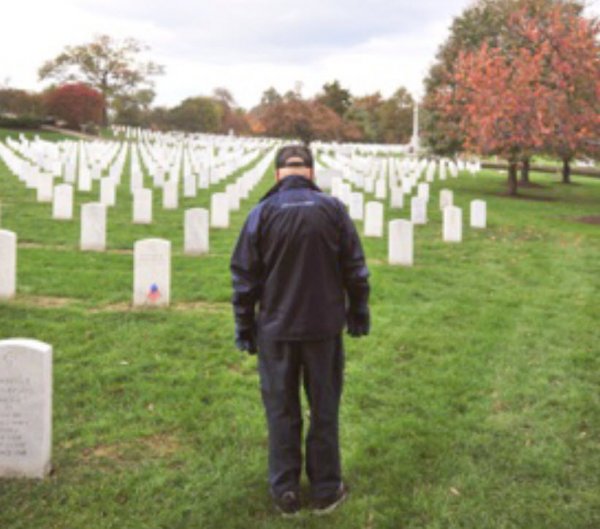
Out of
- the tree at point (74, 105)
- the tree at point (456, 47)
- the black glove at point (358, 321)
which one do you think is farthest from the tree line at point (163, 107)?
the black glove at point (358, 321)

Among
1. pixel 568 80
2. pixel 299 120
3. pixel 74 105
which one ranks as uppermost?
pixel 74 105

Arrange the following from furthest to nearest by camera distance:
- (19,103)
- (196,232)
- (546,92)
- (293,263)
Result: (19,103)
(546,92)
(196,232)
(293,263)

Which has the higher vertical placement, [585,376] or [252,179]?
[252,179]

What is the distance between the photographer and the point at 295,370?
3949 millimetres

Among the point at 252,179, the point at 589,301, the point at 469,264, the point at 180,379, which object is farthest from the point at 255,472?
the point at 252,179

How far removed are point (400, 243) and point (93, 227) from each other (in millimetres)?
5077

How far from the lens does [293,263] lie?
3791mm

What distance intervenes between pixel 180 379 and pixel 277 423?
7.49 ft

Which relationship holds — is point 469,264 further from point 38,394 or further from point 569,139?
point 38,394

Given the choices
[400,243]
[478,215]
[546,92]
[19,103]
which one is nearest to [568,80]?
[546,92]

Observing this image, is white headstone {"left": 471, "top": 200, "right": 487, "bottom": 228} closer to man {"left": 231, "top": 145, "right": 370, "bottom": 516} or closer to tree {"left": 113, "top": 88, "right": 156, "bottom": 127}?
man {"left": 231, "top": 145, "right": 370, "bottom": 516}

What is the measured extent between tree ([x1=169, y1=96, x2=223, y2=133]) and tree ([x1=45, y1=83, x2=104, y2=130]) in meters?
14.2

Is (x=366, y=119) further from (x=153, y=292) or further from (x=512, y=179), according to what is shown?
(x=153, y=292)

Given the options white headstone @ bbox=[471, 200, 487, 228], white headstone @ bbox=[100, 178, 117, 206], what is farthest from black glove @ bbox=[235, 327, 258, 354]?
white headstone @ bbox=[100, 178, 117, 206]
